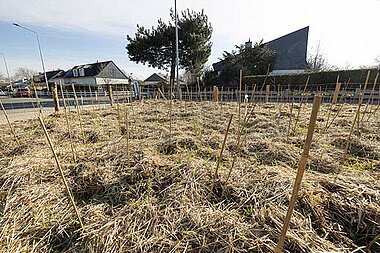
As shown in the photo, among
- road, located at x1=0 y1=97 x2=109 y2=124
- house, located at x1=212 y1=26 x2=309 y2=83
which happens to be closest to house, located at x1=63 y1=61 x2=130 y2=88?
road, located at x1=0 y1=97 x2=109 y2=124

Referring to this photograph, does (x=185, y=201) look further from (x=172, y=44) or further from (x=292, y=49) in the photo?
(x=292, y=49)

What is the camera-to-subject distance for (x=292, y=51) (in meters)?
19.7

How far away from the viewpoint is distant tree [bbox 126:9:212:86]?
1420 centimetres

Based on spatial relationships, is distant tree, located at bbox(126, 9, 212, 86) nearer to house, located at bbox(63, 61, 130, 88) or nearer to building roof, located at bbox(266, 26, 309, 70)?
building roof, located at bbox(266, 26, 309, 70)

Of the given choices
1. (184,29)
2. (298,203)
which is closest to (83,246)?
(298,203)

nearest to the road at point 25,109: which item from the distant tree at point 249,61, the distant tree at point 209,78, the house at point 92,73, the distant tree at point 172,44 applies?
the distant tree at point 172,44

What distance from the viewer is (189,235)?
101 centimetres

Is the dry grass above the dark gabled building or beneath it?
beneath

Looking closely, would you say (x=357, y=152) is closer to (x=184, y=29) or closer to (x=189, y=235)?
(x=189, y=235)

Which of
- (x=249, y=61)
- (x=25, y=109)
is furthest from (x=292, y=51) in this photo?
(x=25, y=109)

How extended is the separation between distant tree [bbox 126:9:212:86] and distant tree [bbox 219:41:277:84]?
99.2 inches

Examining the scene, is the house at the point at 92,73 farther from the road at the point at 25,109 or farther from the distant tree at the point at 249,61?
the road at the point at 25,109

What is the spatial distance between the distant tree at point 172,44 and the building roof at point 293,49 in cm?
891

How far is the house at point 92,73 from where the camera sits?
1109 inches
